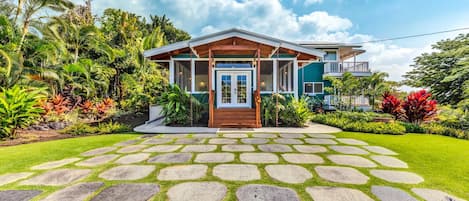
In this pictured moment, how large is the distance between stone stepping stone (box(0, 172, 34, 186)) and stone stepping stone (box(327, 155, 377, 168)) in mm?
4411

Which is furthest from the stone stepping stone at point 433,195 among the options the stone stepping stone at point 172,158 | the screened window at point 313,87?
the screened window at point 313,87

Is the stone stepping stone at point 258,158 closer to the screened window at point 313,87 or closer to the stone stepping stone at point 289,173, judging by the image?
the stone stepping stone at point 289,173

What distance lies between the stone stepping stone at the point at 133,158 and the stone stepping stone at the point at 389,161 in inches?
155

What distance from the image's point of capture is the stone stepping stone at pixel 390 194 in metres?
2.09

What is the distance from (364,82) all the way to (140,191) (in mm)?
13184

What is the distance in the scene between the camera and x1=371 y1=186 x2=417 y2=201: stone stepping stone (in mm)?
2086

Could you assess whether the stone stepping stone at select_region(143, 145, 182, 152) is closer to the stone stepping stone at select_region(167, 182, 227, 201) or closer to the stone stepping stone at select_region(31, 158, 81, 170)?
the stone stepping stone at select_region(31, 158, 81, 170)

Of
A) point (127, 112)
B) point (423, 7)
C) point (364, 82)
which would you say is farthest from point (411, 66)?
point (127, 112)

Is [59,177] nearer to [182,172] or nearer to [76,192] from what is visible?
[76,192]

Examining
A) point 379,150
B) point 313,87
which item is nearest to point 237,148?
point 379,150

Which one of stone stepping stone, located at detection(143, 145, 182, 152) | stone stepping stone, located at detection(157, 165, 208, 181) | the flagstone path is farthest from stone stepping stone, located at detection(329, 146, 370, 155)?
stone stepping stone, located at detection(143, 145, 182, 152)

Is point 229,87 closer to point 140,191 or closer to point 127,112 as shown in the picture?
point 127,112

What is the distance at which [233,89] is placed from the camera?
9.90 meters

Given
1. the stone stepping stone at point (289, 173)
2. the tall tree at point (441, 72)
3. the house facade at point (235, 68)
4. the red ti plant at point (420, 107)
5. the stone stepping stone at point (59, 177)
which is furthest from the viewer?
the house facade at point (235, 68)
